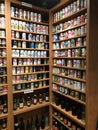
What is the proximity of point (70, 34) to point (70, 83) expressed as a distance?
0.75 m

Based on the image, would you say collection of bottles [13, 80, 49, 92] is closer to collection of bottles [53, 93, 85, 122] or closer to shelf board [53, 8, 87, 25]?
collection of bottles [53, 93, 85, 122]

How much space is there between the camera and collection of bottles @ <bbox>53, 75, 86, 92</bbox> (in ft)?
5.78

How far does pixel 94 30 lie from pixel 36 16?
1.11 metres

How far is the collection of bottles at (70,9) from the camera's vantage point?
1723 mm

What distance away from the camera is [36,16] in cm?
227

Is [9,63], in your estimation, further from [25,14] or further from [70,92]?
[70,92]

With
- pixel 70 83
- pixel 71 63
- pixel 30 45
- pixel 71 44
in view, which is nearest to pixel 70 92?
pixel 70 83

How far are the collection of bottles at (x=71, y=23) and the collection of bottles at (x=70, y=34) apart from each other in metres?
0.07

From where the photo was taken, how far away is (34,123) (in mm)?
2504

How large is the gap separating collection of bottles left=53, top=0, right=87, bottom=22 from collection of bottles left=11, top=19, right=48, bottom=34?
262mm

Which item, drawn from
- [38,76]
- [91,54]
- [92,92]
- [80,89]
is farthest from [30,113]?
[91,54]

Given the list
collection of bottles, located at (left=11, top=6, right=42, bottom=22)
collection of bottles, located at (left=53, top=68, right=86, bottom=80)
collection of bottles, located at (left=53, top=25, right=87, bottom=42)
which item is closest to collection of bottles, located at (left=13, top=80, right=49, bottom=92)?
collection of bottles, located at (left=53, top=68, right=86, bottom=80)

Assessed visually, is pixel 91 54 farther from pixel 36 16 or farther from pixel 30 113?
pixel 30 113

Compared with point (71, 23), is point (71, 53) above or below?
below
